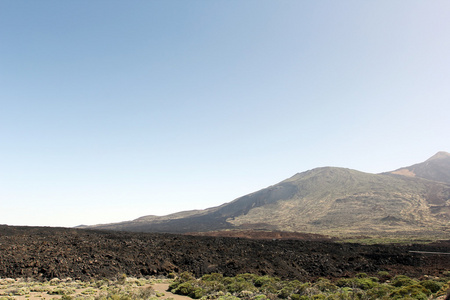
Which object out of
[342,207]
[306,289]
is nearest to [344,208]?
[342,207]

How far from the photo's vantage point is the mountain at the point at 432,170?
16250 centimetres

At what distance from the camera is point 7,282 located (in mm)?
18062

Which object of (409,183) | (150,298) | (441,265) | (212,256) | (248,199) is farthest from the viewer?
(248,199)

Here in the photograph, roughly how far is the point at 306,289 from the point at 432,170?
206 meters

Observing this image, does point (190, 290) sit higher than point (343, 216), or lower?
higher

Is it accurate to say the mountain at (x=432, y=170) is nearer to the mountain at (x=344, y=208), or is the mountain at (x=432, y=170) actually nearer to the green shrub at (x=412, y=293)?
the mountain at (x=344, y=208)

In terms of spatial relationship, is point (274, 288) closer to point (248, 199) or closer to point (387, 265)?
point (387, 265)

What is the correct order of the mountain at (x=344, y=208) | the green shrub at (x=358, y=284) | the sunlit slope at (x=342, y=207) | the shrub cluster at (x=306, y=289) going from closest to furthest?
1. the shrub cluster at (x=306, y=289)
2. the green shrub at (x=358, y=284)
3. the mountain at (x=344, y=208)
4. the sunlit slope at (x=342, y=207)

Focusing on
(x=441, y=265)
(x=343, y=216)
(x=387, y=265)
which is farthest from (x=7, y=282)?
(x=343, y=216)

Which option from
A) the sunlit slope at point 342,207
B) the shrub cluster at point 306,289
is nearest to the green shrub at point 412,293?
the shrub cluster at point 306,289

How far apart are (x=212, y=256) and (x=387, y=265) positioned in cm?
1838

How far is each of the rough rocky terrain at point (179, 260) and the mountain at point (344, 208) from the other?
4686 cm

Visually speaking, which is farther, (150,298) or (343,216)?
(343,216)

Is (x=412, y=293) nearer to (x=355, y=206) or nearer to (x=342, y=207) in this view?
(x=342, y=207)
